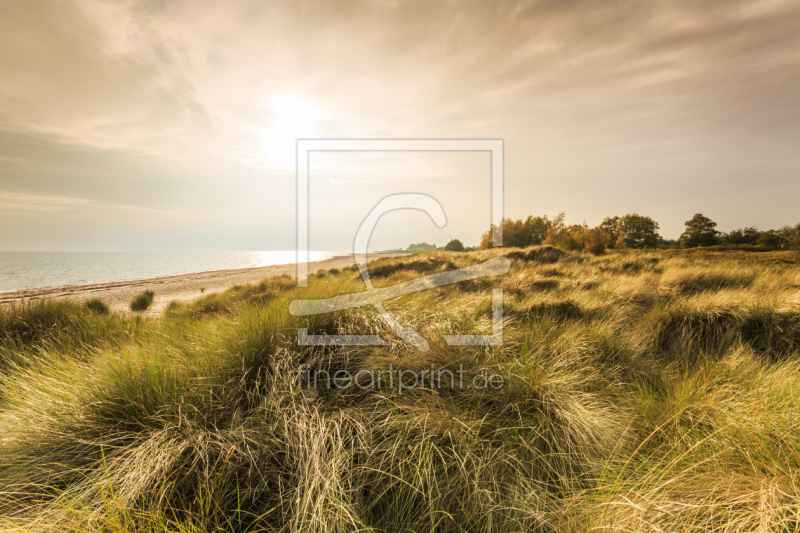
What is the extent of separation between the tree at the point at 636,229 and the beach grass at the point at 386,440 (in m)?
50.8

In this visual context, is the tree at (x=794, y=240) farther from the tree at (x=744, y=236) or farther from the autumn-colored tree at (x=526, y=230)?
the autumn-colored tree at (x=526, y=230)

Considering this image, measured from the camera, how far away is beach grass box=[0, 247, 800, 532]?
169 cm

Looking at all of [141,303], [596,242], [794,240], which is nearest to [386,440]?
[141,303]

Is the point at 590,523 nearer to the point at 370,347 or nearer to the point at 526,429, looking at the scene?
the point at 526,429

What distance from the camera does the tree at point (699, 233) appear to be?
25.5 metres

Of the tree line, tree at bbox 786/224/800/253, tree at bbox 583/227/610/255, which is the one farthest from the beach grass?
tree at bbox 583/227/610/255

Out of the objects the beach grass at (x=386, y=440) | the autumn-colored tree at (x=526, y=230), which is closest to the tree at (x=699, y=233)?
the autumn-colored tree at (x=526, y=230)

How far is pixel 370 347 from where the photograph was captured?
327 centimetres

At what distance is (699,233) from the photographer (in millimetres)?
27094

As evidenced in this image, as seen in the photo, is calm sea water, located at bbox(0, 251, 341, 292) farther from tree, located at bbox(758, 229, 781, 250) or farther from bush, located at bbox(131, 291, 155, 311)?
tree, located at bbox(758, 229, 781, 250)

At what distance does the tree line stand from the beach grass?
7.50 metres

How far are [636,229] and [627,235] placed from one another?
154 centimetres

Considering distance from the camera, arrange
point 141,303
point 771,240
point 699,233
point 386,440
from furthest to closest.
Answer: point 699,233 → point 771,240 → point 141,303 → point 386,440

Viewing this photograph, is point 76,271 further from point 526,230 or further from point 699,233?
point 699,233
